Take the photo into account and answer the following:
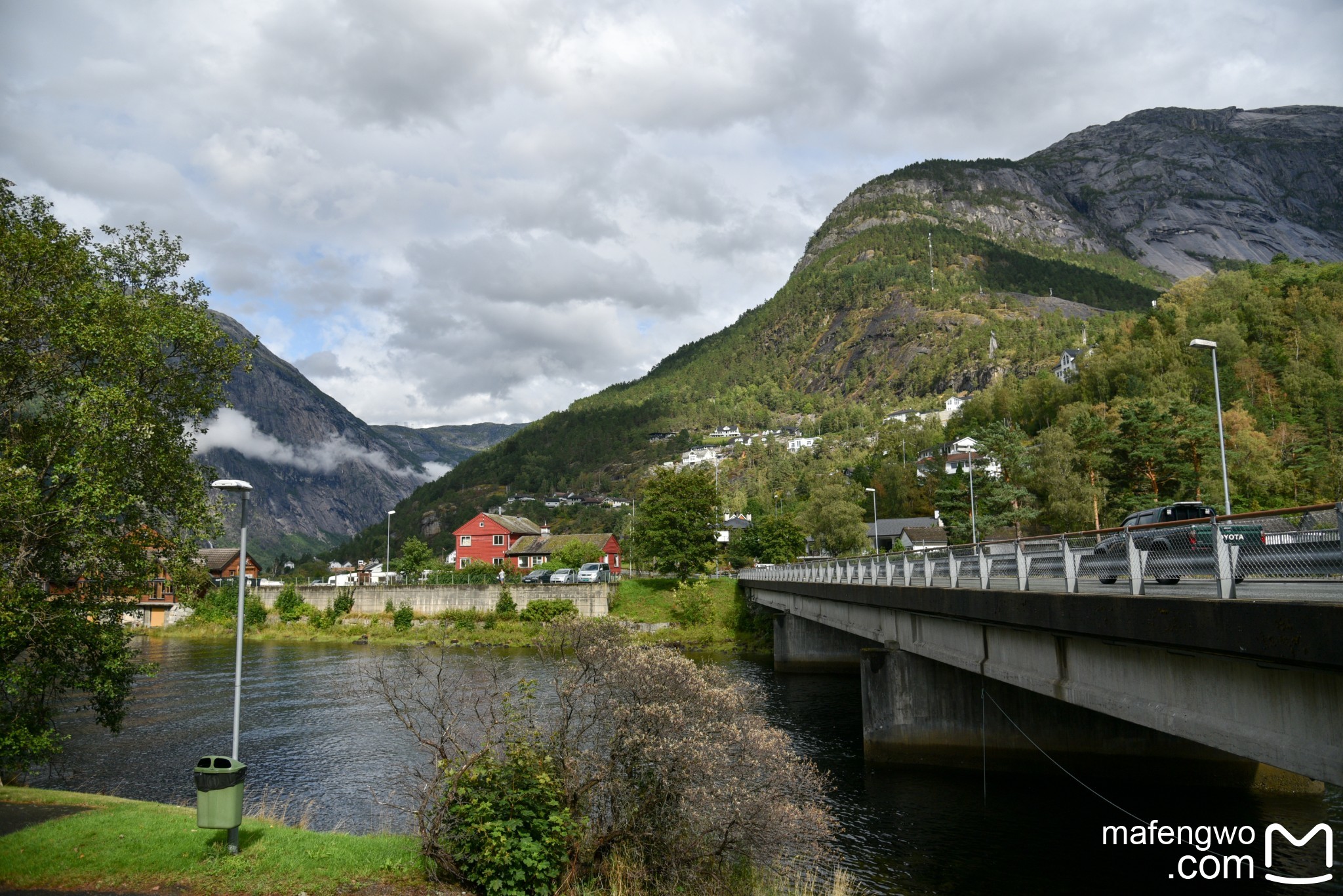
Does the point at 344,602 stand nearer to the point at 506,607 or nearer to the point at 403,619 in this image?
the point at 403,619

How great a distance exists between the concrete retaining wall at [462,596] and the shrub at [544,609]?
0.83 meters

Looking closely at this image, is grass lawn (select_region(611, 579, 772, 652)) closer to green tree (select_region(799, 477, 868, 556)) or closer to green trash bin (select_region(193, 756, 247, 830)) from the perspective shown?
green tree (select_region(799, 477, 868, 556))

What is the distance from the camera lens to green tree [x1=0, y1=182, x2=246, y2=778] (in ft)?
56.0

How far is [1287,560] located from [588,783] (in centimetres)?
1092

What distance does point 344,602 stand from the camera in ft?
269

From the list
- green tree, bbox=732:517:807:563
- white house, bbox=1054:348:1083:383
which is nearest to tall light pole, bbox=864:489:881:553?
green tree, bbox=732:517:807:563

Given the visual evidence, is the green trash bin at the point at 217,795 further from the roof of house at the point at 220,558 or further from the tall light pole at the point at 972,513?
the roof of house at the point at 220,558

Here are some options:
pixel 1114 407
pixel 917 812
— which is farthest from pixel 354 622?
pixel 1114 407

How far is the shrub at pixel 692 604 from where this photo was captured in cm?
7162

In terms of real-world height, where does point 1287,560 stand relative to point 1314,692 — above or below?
above

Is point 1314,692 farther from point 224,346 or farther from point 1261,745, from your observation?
point 224,346

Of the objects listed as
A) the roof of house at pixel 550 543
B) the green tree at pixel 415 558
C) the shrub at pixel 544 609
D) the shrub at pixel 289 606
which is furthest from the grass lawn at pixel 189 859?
the roof of house at pixel 550 543

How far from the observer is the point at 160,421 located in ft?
65.5

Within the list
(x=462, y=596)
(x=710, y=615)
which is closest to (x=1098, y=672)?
(x=710, y=615)
